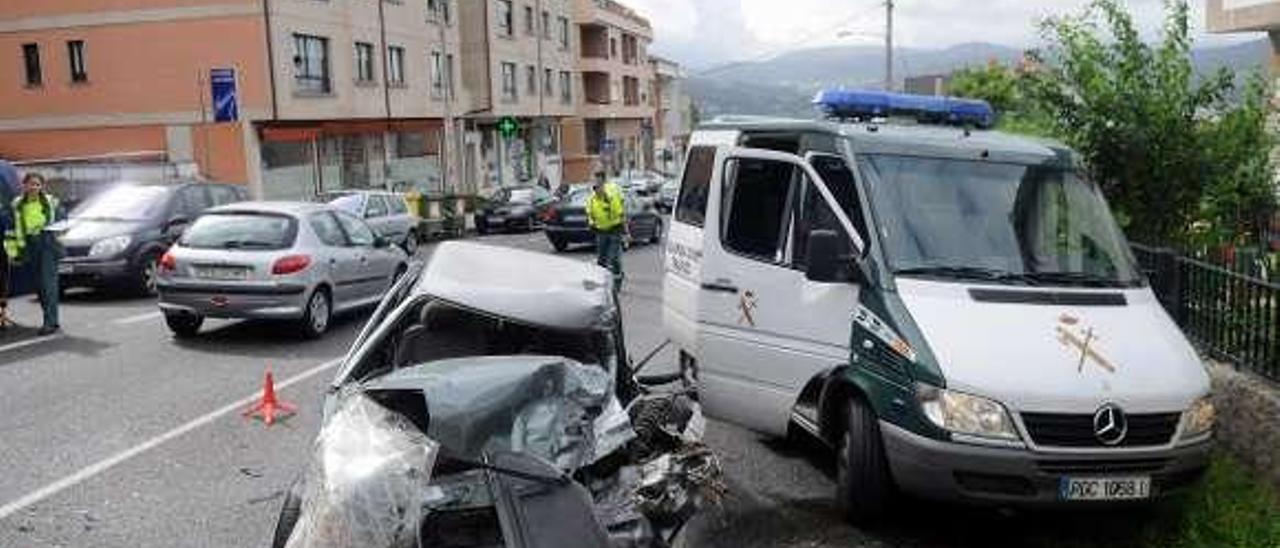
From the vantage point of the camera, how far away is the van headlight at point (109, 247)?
635 inches

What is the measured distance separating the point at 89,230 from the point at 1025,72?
12.3 metres

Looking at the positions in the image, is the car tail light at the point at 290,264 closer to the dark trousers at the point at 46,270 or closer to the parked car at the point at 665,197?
the dark trousers at the point at 46,270

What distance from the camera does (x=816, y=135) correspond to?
283 inches

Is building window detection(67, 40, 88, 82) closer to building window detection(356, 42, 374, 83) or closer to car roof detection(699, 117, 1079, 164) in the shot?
building window detection(356, 42, 374, 83)

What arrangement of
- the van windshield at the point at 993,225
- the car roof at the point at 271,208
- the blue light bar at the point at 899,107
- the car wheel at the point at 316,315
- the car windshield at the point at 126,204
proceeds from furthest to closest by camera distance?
1. the car windshield at the point at 126,204
2. the car roof at the point at 271,208
3. the car wheel at the point at 316,315
4. the blue light bar at the point at 899,107
5. the van windshield at the point at 993,225

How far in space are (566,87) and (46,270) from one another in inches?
2218

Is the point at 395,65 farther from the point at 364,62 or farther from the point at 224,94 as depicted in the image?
the point at 224,94

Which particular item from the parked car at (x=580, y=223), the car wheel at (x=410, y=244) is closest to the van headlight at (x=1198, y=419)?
the parked car at (x=580, y=223)

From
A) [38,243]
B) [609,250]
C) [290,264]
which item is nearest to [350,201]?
[609,250]

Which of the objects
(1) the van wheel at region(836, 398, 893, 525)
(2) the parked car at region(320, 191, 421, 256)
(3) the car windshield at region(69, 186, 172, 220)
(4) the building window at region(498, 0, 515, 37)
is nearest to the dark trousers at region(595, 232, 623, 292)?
(3) the car windshield at region(69, 186, 172, 220)

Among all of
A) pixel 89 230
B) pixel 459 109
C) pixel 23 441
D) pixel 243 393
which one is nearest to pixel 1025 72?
pixel 243 393

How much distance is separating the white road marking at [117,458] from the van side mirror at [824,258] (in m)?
4.45

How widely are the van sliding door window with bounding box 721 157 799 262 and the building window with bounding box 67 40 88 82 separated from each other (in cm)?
3385

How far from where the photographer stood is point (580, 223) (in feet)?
86.1
